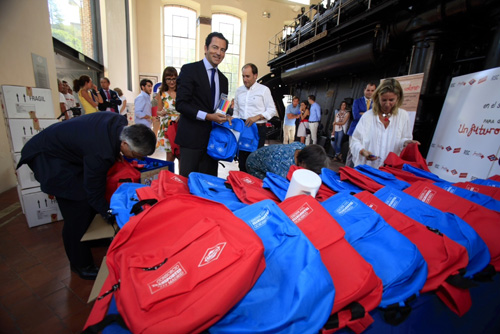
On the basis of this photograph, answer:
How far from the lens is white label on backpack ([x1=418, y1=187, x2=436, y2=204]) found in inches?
55.2

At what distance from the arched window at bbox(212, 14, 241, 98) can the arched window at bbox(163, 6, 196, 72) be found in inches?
56.2

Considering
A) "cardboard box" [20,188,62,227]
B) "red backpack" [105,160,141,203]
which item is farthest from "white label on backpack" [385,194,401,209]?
"cardboard box" [20,188,62,227]

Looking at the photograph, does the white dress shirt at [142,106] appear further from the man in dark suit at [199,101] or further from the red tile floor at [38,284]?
the man in dark suit at [199,101]

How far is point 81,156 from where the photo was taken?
1689 millimetres

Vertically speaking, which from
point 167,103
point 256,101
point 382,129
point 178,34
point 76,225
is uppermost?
point 178,34

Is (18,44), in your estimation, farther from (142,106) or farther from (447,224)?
(447,224)

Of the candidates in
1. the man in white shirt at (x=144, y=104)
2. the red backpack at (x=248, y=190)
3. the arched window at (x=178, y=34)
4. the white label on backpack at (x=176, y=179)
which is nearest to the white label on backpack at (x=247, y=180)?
the red backpack at (x=248, y=190)

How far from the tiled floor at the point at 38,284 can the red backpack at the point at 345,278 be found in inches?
63.7

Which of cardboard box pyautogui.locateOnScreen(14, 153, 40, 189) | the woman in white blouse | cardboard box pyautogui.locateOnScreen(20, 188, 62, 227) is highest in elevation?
the woman in white blouse

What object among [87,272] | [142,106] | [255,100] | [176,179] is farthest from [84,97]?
[176,179]

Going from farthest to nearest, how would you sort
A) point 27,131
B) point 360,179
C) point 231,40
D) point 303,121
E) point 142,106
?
point 231,40, point 303,121, point 142,106, point 27,131, point 360,179

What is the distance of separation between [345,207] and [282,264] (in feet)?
1.82

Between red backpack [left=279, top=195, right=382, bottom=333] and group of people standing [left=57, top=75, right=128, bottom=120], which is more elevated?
group of people standing [left=57, top=75, right=128, bottom=120]

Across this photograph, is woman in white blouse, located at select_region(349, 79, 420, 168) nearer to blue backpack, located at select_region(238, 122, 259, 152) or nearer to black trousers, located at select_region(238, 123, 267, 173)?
blue backpack, located at select_region(238, 122, 259, 152)
